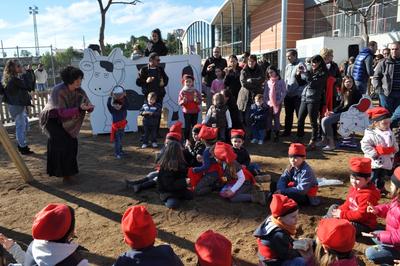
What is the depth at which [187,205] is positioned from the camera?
16.9 ft

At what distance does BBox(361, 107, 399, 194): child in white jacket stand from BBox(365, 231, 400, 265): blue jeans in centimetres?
179

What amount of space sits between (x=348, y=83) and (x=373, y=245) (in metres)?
4.37

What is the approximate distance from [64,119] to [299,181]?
344cm

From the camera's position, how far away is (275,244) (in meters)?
3.07

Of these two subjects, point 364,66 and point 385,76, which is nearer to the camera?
point 385,76

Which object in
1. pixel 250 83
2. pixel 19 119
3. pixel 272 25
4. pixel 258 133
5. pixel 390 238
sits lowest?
pixel 390 238

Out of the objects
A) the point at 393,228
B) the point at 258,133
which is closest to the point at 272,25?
the point at 258,133

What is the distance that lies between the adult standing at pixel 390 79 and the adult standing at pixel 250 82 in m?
2.36

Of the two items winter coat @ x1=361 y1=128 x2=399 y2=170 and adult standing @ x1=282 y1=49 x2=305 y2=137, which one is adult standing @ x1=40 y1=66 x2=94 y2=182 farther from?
adult standing @ x1=282 y1=49 x2=305 y2=137

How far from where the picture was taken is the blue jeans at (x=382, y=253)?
344cm

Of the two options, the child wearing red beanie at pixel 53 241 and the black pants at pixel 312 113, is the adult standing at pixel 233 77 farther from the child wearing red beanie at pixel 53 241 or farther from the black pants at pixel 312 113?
the child wearing red beanie at pixel 53 241

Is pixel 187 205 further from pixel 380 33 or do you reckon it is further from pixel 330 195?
pixel 380 33

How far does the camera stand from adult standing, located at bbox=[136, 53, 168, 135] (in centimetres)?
885

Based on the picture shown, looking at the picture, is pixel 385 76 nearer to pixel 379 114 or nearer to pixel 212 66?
pixel 379 114
